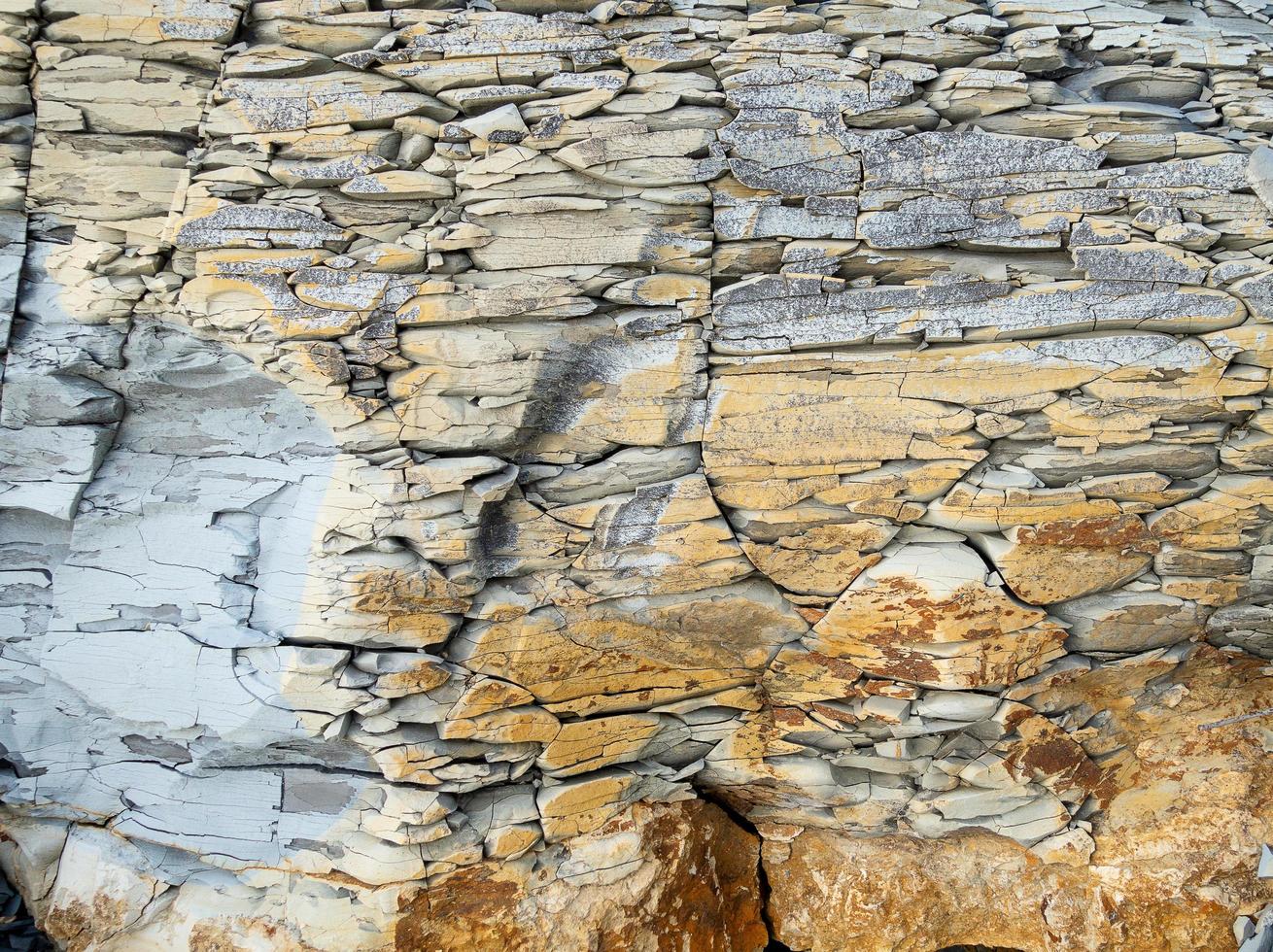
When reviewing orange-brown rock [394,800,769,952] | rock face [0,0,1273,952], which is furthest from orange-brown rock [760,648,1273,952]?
orange-brown rock [394,800,769,952]

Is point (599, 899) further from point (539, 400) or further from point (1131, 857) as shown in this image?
point (1131, 857)

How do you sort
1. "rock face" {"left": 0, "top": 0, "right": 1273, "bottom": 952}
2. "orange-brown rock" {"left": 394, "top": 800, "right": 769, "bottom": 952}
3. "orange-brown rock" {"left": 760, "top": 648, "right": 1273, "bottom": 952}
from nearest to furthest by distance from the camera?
"rock face" {"left": 0, "top": 0, "right": 1273, "bottom": 952} < "orange-brown rock" {"left": 394, "top": 800, "right": 769, "bottom": 952} < "orange-brown rock" {"left": 760, "top": 648, "right": 1273, "bottom": 952}

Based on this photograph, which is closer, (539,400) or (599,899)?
(539,400)

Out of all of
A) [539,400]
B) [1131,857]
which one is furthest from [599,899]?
[1131,857]

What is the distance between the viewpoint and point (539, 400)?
4258 mm

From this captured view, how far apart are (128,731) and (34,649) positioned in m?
0.65

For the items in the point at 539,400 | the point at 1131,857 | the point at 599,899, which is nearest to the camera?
the point at 539,400

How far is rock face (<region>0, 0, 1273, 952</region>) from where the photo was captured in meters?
4.23

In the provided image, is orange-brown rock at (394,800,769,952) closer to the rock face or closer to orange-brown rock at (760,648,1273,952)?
the rock face

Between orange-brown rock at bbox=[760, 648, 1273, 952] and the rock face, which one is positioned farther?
orange-brown rock at bbox=[760, 648, 1273, 952]

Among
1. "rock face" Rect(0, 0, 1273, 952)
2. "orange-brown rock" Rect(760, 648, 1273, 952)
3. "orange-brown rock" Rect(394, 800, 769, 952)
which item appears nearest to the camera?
"rock face" Rect(0, 0, 1273, 952)

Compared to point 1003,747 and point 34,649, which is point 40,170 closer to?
point 34,649

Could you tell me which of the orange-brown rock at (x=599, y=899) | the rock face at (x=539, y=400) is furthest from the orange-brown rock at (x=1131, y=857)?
the orange-brown rock at (x=599, y=899)

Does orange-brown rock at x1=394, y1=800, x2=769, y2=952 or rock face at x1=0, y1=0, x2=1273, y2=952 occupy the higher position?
rock face at x1=0, y1=0, x2=1273, y2=952
